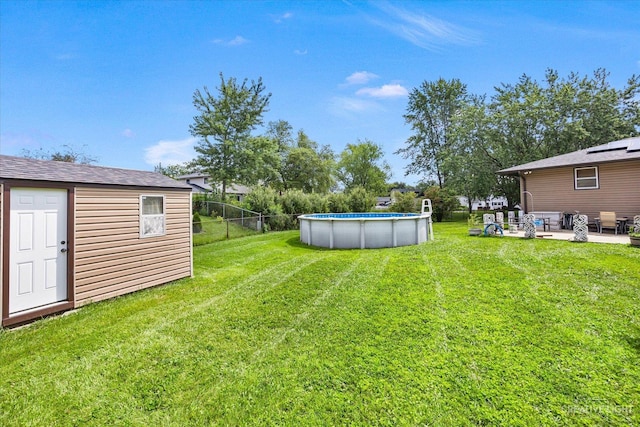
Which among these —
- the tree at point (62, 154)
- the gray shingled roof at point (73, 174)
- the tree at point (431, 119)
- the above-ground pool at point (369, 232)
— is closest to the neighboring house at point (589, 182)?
the above-ground pool at point (369, 232)

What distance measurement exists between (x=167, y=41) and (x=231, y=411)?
13429 millimetres

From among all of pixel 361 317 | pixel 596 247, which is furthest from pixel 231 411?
pixel 596 247

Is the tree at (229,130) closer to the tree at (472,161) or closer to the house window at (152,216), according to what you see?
the house window at (152,216)

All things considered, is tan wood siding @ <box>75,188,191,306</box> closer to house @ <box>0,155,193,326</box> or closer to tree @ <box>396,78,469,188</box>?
house @ <box>0,155,193,326</box>

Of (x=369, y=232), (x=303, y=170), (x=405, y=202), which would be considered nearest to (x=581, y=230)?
(x=369, y=232)

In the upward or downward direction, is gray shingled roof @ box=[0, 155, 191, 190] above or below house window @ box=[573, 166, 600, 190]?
below

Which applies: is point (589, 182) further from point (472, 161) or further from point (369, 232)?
point (369, 232)

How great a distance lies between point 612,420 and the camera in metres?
2.14

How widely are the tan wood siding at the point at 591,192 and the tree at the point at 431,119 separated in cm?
1419

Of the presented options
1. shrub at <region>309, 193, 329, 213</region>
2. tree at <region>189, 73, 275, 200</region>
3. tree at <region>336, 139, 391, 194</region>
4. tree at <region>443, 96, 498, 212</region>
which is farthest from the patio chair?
tree at <region>336, 139, 391, 194</region>

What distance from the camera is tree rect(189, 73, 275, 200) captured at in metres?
20.5

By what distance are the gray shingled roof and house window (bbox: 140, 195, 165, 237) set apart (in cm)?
35

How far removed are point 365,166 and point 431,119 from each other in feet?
35.6

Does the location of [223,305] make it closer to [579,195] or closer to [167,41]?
[167,41]
